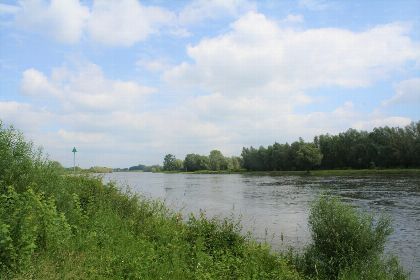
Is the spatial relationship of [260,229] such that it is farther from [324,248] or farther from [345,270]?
[345,270]

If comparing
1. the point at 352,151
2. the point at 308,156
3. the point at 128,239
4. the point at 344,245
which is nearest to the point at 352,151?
the point at 352,151

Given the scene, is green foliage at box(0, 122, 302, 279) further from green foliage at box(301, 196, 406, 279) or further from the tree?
the tree

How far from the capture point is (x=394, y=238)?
22641mm

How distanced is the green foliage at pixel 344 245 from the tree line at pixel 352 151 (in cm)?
9737

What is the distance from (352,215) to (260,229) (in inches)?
404

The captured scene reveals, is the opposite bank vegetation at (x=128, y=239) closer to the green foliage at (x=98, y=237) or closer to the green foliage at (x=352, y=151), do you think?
the green foliage at (x=98, y=237)

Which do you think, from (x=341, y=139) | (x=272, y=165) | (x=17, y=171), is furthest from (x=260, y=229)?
(x=272, y=165)

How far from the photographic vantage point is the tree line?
10588 cm

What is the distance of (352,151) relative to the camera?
119 metres

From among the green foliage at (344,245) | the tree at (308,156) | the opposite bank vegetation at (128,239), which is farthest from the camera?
the tree at (308,156)

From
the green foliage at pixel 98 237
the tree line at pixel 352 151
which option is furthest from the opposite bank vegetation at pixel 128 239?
the tree line at pixel 352 151

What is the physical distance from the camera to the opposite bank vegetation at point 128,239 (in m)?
8.83

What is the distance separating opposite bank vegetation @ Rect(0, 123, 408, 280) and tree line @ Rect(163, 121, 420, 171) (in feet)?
322

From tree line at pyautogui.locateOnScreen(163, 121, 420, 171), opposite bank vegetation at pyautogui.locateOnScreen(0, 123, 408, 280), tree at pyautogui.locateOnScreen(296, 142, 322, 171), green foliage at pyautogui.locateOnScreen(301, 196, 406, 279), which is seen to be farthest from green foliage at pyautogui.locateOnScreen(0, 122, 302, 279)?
tree at pyautogui.locateOnScreen(296, 142, 322, 171)
